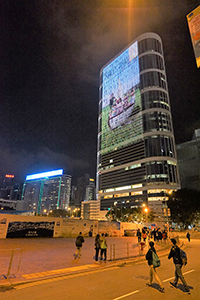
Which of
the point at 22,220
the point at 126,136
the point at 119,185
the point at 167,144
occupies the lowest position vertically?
the point at 22,220

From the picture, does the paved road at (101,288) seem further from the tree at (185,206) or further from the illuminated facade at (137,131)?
the illuminated facade at (137,131)

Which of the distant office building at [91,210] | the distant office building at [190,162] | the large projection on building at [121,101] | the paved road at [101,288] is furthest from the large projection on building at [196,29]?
the distant office building at [91,210]

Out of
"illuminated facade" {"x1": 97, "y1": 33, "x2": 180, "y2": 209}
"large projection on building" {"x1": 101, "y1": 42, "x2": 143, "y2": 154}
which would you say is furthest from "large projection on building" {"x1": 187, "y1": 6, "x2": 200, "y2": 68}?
"large projection on building" {"x1": 101, "y1": 42, "x2": 143, "y2": 154}

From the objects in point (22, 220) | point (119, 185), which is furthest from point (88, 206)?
point (22, 220)

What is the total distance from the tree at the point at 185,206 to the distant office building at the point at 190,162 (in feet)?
123

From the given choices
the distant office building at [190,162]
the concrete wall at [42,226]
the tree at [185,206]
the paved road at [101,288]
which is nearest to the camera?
the paved road at [101,288]

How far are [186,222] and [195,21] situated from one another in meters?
67.8

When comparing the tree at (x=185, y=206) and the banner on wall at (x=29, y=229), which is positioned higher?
the tree at (x=185, y=206)

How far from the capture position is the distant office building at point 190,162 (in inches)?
→ 3863

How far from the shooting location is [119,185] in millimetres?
131750

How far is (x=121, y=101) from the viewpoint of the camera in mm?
151750

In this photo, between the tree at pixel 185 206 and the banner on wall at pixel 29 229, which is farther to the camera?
the tree at pixel 185 206

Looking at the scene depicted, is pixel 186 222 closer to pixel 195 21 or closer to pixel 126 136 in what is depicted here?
pixel 195 21

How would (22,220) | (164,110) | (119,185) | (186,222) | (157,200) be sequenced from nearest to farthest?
1. (22,220)
2. (186,222)
3. (157,200)
4. (164,110)
5. (119,185)
